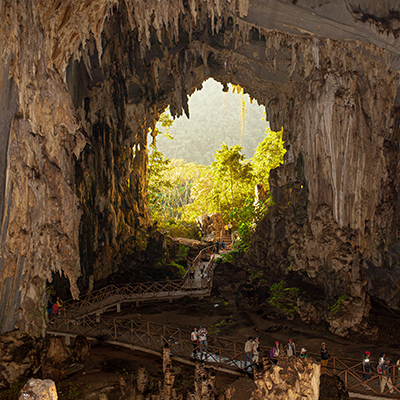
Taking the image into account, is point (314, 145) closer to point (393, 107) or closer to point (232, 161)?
point (393, 107)

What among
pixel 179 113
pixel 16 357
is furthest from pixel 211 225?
pixel 16 357

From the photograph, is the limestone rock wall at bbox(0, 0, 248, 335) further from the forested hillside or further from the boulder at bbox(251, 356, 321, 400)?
the forested hillside

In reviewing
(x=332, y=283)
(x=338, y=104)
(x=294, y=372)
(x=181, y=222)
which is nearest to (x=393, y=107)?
(x=338, y=104)

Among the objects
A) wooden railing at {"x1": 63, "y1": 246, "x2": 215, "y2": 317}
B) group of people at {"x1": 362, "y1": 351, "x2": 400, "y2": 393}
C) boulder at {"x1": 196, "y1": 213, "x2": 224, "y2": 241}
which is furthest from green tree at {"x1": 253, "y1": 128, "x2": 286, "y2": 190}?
group of people at {"x1": 362, "y1": 351, "x2": 400, "y2": 393}

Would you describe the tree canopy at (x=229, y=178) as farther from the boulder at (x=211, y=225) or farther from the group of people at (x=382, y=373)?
the group of people at (x=382, y=373)

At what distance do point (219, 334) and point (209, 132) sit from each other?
7216cm

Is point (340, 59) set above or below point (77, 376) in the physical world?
above

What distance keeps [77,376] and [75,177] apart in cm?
1017

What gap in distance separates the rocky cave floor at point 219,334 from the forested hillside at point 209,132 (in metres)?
60.6

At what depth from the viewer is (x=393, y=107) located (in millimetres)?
19234

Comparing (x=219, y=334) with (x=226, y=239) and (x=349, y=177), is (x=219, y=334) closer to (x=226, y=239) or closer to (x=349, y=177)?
(x=349, y=177)

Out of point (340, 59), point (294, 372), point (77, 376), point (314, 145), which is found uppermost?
point (340, 59)

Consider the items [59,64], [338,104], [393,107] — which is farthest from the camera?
[393,107]

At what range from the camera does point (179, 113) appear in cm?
2227
